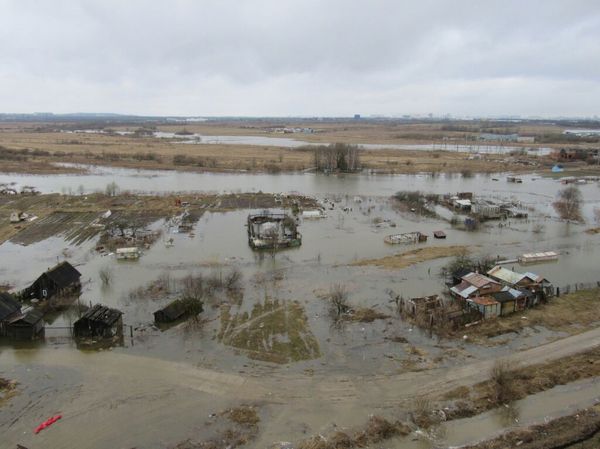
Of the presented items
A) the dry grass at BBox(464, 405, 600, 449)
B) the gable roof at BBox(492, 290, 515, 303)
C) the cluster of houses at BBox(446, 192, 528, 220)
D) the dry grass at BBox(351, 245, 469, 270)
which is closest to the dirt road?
the dry grass at BBox(464, 405, 600, 449)

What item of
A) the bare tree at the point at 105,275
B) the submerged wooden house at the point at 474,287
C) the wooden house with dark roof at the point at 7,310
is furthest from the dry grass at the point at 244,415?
the bare tree at the point at 105,275

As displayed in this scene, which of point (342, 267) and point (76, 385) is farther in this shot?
point (342, 267)

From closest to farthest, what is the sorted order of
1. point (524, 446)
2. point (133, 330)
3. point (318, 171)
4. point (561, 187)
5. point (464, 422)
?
point (524, 446)
point (464, 422)
point (133, 330)
point (561, 187)
point (318, 171)

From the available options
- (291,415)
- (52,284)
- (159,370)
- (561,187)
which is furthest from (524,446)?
(561,187)

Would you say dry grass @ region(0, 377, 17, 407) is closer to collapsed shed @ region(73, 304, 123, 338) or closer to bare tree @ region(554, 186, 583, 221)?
collapsed shed @ region(73, 304, 123, 338)

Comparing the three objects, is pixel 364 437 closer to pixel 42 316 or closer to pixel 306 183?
pixel 42 316

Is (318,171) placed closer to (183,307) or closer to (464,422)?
(183,307)

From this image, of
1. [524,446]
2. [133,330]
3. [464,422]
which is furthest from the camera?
[133,330]

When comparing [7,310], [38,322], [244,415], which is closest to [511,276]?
[244,415]
